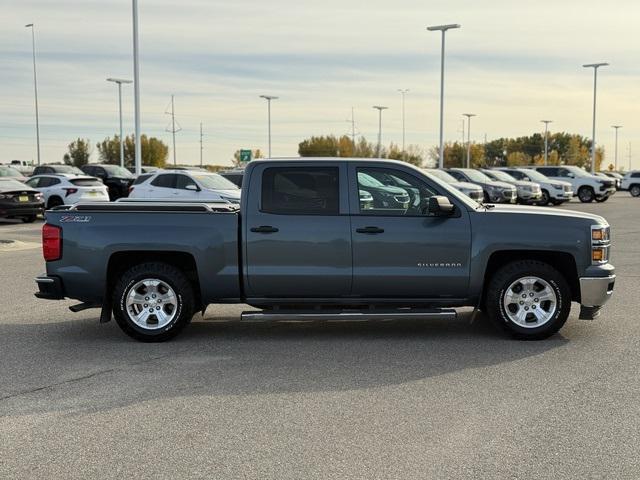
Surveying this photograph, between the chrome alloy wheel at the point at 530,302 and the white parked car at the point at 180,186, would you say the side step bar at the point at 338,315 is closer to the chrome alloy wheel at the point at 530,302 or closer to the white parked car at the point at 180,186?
the chrome alloy wheel at the point at 530,302

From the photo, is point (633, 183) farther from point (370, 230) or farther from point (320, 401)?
point (320, 401)

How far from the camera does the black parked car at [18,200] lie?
23844 millimetres

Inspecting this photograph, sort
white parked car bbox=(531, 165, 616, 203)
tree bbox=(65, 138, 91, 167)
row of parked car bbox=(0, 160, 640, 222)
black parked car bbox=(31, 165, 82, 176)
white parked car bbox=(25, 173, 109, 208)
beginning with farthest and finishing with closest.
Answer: tree bbox=(65, 138, 91, 167)
white parked car bbox=(531, 165, 616, 203)
black parked car bbox=(31, 165, 82, 176)
white parked car bbox=(25, 173, 109, 208)
row of parked car bbox=(0, 160, 640, 222)

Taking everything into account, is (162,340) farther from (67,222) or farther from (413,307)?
(413,307)

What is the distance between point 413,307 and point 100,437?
384 cm

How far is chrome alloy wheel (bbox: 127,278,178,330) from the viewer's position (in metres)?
7.73

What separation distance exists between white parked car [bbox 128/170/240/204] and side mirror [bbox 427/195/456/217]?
14.2m

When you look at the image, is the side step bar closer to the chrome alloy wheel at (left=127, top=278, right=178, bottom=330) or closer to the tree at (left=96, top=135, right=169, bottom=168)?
the chrome alloy wheel at (left=127, top=278, right=178, bottom=330)

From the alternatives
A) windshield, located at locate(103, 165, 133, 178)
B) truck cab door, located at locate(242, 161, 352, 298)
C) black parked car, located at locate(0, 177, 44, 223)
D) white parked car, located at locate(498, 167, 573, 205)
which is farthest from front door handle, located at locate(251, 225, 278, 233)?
white parked car, located at locate(498, 167, 573, 205)

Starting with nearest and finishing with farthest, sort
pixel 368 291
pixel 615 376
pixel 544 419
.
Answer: pixel 544 419 < pixel 615 376 < pixel 368 291

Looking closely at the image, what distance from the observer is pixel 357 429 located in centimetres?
511

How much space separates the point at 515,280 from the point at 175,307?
3.40 meters

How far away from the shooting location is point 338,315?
298 inches

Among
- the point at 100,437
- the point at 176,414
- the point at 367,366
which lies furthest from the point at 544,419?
the point at 100,437
